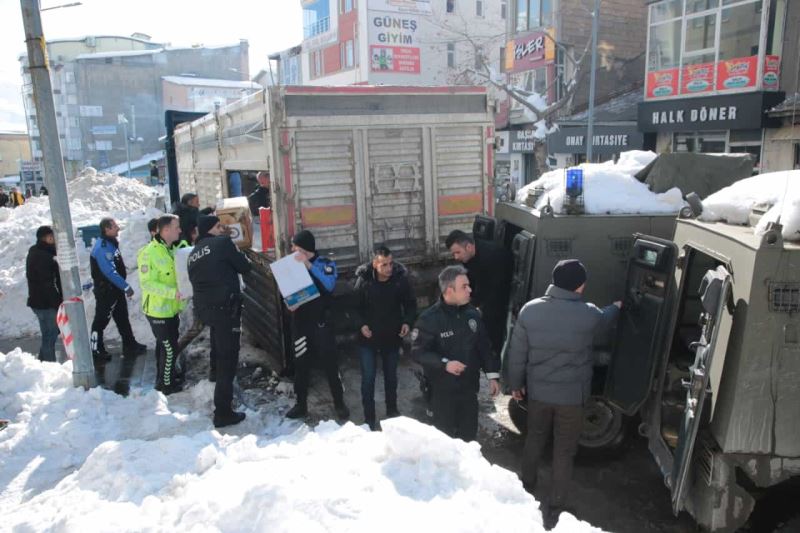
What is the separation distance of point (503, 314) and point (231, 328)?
248 centimetres

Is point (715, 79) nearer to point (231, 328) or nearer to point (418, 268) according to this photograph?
point (418, 268)

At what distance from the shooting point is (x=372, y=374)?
5523mm

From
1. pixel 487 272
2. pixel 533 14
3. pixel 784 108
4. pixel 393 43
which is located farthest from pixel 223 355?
pixel 393 43

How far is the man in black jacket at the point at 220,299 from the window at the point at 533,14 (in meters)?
22.8

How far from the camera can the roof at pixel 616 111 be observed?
20.5 metres

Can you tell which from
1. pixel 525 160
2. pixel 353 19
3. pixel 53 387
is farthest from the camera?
pixel 353 19

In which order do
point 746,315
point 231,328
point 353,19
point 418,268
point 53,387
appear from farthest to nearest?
point 353,19 < point 418,268 < point 53,387 < point 231,328 < point 746,315

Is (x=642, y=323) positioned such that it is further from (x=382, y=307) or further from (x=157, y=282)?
(x=157, y=282)

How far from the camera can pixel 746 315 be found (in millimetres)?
2986

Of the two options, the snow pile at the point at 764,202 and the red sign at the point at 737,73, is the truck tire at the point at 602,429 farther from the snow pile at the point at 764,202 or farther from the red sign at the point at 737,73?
the red sign at the point at 737,73

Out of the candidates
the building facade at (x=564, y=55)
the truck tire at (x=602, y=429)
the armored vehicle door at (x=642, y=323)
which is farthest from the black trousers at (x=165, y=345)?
the building facade at (x=564, y=55)

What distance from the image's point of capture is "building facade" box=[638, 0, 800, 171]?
14734 millimetres

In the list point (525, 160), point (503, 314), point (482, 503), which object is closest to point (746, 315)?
point (482, 503)

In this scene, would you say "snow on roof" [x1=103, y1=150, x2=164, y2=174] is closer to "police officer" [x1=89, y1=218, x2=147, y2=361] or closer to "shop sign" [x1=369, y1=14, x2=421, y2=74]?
"shop sign" [x1=369, y1=14, x2=421, y2=74]
